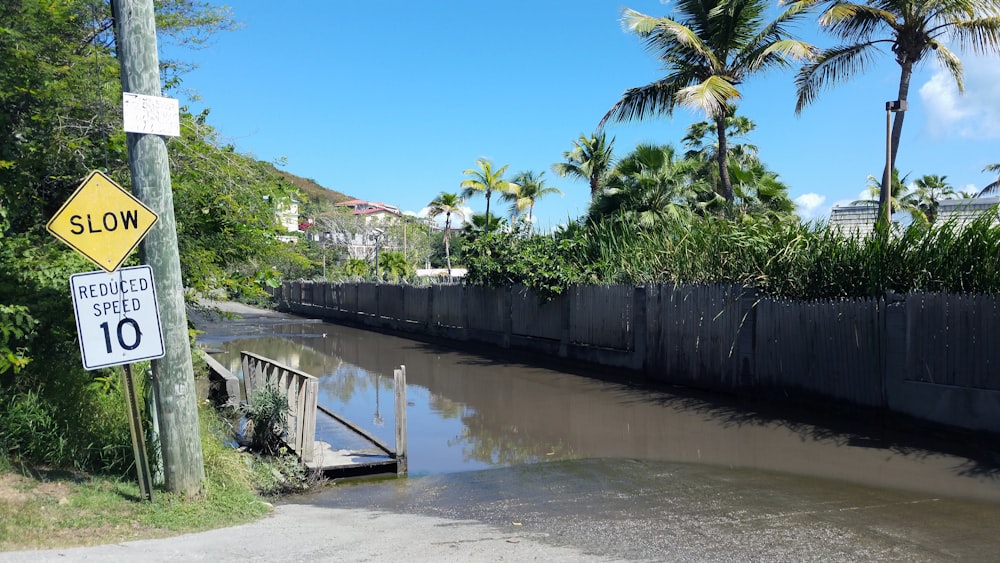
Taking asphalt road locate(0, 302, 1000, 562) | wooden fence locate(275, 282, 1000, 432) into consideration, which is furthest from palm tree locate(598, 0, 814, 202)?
asphalt road locate(0, 302, 1000, 562)

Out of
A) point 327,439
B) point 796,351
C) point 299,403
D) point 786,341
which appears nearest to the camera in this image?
point 299,403

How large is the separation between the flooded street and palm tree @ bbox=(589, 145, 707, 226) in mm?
6047

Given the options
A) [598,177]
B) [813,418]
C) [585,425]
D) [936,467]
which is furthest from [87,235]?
[598,177]

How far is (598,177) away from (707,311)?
20648 millimetres

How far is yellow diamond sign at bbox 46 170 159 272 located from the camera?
6289 mm

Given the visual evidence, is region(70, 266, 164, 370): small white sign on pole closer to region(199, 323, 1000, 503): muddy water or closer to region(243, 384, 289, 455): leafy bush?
region(243, 384, 289, 455): leafy bush

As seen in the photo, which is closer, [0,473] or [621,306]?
[0,473]

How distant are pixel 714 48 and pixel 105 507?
17885 millimetres

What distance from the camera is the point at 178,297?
697cm

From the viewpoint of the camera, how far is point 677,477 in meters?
8.95

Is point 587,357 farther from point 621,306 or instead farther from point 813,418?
point 813,418

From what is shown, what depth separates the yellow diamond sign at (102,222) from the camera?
20.6 ft

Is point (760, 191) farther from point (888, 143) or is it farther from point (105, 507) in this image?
point (105, 507)

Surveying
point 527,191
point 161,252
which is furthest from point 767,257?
point 527,191
